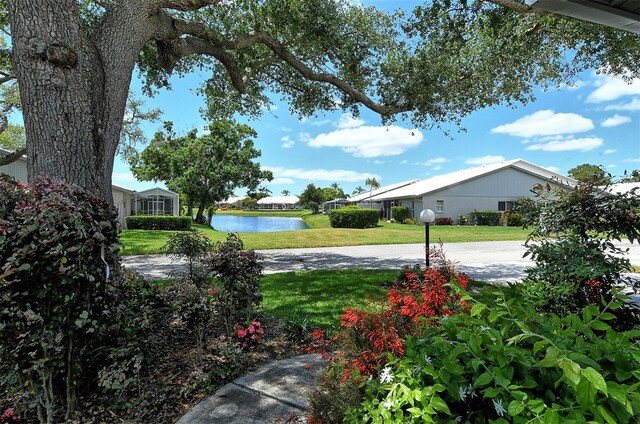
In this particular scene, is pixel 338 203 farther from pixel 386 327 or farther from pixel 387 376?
pixel 387 376

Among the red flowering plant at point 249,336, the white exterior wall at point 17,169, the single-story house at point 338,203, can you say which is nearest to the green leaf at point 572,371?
the red flowering plant at point 249,336

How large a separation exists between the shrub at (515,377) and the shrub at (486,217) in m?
29.2

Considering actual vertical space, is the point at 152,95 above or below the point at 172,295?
above

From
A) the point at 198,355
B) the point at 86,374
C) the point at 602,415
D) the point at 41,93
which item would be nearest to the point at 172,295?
the point at 198,355

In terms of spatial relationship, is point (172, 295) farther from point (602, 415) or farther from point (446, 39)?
point (446, 39)

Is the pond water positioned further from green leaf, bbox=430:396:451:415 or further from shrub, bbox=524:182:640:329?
green leaf, bbox=430:396:451:415

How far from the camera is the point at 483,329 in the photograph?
4.04 ft

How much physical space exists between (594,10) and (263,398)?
16.3 ft

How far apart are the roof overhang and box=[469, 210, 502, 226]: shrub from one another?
26030mm

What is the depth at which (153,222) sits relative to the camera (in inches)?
931

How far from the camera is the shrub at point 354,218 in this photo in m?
25.2

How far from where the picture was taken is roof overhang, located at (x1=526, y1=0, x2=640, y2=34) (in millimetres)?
3395

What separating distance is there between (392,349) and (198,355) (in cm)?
210

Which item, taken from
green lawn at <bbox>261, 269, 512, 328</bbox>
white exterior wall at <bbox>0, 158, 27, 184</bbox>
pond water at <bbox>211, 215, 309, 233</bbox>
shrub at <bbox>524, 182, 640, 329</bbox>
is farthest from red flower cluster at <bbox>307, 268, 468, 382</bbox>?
white exterior wall at <bbox>0, 158, 27, 184</bbox>
